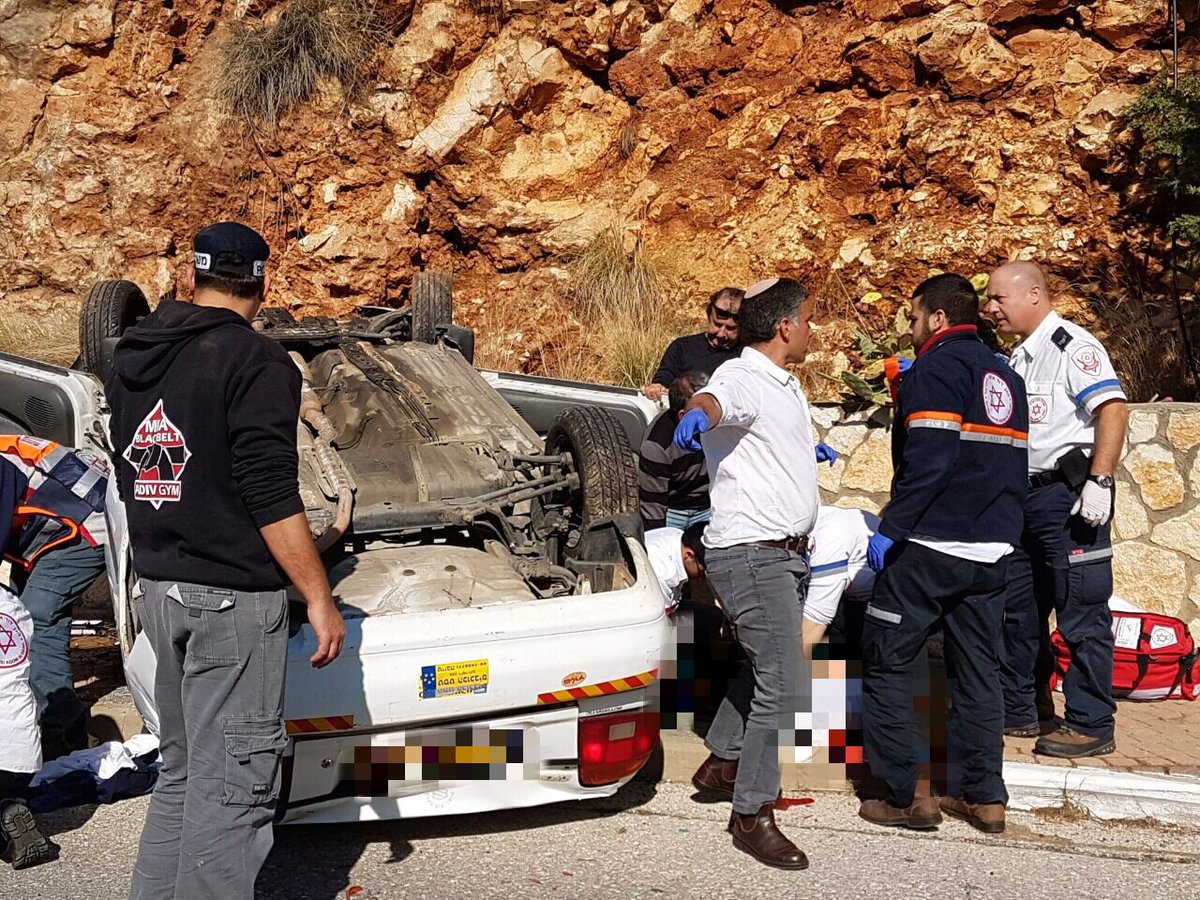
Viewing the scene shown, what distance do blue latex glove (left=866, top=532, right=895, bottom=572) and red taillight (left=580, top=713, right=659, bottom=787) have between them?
1.01 metres

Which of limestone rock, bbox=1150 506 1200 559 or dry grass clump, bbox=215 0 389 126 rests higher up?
dry grass clump, bbox=215 0 389 126

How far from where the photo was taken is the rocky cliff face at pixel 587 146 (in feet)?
34.2

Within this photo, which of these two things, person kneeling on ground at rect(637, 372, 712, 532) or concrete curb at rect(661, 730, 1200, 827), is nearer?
concrete curb at rect(661, 730, 1200, 827)

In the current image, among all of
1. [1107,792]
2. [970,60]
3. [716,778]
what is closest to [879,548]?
[716,778]

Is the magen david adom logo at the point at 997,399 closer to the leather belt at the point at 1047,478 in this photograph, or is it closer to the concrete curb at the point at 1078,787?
the leather belt at the point at 1047,478

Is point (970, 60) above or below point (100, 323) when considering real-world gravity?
above

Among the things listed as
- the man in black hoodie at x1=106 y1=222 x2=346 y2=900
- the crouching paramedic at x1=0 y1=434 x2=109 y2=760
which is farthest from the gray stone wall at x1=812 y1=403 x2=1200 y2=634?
the crouching paramedic at x1=0 y1=434 x2=109 y2=760

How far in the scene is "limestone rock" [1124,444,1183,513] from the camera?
271 inches

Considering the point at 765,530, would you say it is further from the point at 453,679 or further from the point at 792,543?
the point at 453,679

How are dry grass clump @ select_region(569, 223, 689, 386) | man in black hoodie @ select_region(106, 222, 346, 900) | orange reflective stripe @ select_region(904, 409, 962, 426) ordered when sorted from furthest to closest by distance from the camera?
1. dry grass clump @ select_region(569, 223, 689, 386)
2. orange reflective stripe @ select_region(904, 409, 962, 426)
3. man in black hoodie @ select_region(106, 222, 346, 900)

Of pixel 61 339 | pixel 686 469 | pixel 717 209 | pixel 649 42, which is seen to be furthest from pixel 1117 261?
pixel 61 339

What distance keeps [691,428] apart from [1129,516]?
3.97m

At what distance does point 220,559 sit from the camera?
340 centimetres

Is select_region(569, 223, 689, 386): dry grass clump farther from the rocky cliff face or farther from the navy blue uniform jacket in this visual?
the navy blue uniform jacket
